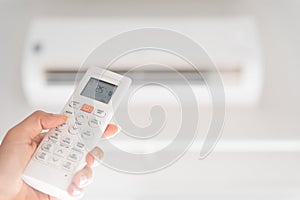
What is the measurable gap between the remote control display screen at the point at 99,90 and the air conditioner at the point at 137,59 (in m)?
0.27

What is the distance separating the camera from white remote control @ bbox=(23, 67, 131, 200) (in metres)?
0.60

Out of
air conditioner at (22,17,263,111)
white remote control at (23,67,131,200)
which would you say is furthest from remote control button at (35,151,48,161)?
air conditioner at (22,17,263,111)

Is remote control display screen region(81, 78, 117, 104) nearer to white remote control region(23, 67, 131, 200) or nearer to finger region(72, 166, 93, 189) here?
white remote control region(23, 67, 131, 200)

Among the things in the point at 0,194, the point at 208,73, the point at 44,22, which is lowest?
the point at 0,194

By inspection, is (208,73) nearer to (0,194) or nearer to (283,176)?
(283,176)

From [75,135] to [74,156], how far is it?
0.11ft

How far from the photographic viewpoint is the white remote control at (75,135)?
603 millimetres

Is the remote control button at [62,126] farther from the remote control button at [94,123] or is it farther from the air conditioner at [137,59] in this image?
the air conditioner at [137,59]

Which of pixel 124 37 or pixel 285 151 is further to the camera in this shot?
pixel 124 37

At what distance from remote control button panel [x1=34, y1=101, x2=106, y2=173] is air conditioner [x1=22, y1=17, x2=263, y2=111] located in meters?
0.30

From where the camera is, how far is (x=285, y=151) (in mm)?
886

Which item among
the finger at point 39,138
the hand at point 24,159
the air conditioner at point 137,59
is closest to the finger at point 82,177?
the hand at point 24,159

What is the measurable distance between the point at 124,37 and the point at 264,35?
1.19 feet

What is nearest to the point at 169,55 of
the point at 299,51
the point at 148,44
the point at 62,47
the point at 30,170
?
the point at 148,44
